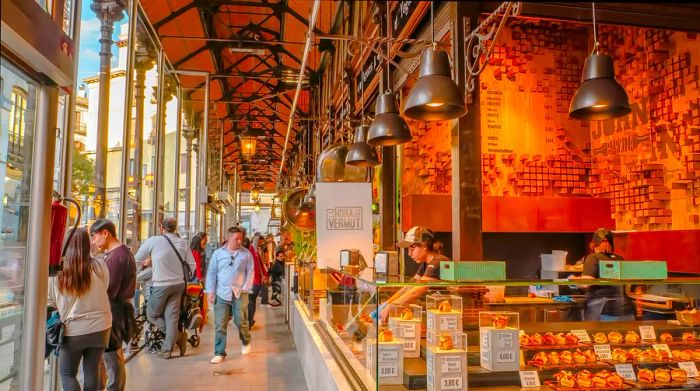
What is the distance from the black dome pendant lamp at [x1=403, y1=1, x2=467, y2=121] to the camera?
2.89 m

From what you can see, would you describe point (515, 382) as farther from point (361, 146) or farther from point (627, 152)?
point (627, 152)

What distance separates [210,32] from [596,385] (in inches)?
386

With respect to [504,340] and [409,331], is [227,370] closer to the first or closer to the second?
[409,331]

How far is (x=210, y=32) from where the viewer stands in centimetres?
1077

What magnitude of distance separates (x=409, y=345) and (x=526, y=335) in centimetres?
66

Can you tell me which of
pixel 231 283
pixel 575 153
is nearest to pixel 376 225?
pixel 231 283

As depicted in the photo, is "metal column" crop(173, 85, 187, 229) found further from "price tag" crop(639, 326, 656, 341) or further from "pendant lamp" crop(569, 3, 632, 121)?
"price tag" crop(639, 326, 656, 341)

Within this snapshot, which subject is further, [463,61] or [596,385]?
[463,61]

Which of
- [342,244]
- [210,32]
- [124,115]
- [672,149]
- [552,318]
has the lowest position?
[552,318]

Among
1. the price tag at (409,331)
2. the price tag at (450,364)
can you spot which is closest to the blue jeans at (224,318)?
the price tag at (409,331)

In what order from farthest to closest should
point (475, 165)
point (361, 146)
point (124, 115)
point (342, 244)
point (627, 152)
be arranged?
1. point (627, 152)
2. point (124, 115)
3. point (342, 244)
4. point (361, 146)
5. point (475, 165)

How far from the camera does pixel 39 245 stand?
235 cm

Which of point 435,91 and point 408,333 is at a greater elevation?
point 435,91

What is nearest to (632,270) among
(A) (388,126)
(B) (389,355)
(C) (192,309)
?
(B) (389,355)
